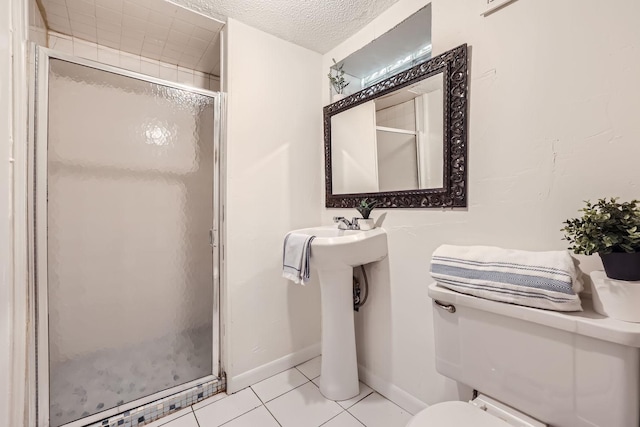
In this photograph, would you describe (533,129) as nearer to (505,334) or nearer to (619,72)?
(619,72)

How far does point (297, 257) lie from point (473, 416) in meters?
0.87

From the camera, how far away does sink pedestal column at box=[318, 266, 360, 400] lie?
1.41 m

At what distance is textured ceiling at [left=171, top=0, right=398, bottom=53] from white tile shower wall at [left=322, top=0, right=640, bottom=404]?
9.6 inches

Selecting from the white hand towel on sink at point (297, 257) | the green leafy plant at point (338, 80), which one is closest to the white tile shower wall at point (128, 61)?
the green leafy plant at point (338, 80)

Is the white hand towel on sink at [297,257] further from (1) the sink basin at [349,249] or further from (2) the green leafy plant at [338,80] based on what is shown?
(2) the green leafy plant at [338,80]

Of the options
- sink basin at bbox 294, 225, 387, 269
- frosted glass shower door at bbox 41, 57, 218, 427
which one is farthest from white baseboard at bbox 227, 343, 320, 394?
sink basin at bbox 294, 225, 387, 269

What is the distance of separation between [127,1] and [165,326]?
171 centimetres

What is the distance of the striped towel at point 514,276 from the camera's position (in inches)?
29.4

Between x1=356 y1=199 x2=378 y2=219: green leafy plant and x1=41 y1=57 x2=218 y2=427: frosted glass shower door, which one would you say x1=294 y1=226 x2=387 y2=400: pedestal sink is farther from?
x1=41 y1=57 x2=218 y2=427: frosted glass shower door

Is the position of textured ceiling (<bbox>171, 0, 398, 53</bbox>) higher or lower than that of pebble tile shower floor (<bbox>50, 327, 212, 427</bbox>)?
higher

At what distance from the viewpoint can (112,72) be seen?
131 centimetres

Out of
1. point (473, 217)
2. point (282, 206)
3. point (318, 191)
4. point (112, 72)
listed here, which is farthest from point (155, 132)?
point (473, 217)

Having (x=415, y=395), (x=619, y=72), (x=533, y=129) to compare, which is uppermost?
(x=619, y=72)

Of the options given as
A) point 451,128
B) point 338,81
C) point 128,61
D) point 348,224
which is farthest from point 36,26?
point 451,128
